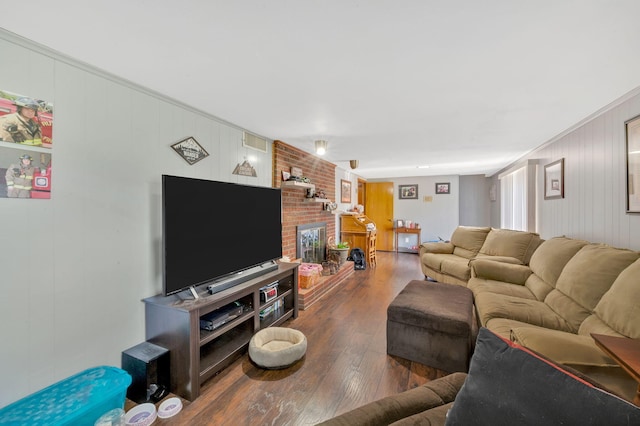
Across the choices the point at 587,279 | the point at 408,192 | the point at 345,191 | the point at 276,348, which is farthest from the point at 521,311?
the point at 408,192

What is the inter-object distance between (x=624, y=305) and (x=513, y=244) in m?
2.06

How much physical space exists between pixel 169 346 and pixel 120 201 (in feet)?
3.37

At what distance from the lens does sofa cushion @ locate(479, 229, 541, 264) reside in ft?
9.98

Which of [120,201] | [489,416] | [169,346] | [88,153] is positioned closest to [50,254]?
[120,201]

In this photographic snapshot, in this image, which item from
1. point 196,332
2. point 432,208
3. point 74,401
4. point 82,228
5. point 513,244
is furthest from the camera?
point 432,208

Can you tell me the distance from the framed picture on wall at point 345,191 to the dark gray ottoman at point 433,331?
336 centimetres

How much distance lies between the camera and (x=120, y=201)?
66.2 inches

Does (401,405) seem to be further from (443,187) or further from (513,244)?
(443,187)

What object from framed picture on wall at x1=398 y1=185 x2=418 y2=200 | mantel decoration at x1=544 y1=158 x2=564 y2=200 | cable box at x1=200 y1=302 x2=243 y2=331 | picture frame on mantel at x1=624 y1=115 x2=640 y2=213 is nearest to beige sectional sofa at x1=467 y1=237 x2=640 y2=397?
picture frame on mantel at x1=624 y1=115 x2=640 y2=213

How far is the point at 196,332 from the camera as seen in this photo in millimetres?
1623

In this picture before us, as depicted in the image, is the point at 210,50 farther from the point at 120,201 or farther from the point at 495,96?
the point at 495,96

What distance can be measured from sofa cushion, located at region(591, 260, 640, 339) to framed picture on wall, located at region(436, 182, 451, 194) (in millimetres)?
5248

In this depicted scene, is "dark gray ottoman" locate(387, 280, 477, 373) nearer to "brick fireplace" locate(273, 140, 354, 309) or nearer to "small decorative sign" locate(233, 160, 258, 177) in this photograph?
"brick fireplace" locate(273, 140, 354, 309)

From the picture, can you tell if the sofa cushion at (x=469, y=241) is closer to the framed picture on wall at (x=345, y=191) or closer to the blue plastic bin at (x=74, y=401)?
the framed picture on wall at (x=345, y=191)
